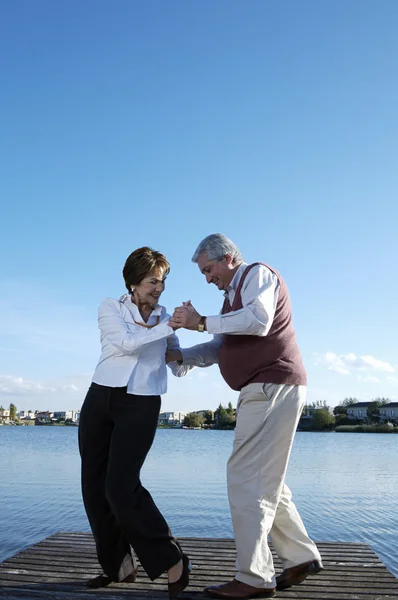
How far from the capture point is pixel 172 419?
137250 mm

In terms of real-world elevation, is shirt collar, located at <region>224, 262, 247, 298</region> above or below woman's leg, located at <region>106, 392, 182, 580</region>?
above

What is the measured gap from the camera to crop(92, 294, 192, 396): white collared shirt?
3.56 metres

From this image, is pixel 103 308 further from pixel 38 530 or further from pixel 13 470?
pixel 13 470

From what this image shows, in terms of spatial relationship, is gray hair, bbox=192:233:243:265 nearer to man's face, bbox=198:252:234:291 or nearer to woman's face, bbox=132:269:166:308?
man's face, bbox=198:252:234:291

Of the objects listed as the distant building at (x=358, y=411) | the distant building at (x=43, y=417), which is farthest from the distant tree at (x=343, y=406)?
the distant building at (x=43, y=417)

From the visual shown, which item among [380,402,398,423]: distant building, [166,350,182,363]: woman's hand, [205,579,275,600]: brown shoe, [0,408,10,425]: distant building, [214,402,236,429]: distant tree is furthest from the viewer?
[0,408,10,425]: distant building

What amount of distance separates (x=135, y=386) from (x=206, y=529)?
21.1 feet

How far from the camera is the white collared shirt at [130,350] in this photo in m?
3.56

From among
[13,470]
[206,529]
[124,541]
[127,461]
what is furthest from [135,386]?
[13,470]

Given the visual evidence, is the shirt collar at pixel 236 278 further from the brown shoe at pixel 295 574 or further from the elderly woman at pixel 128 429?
the brown shoe at pixel 295 574

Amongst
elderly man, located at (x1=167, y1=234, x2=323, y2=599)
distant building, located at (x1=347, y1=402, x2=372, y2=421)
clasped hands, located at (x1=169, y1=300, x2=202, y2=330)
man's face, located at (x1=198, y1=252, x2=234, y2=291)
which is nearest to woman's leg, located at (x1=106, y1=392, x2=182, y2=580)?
elderly man, located at (x1=167, y1=234, x2=323, y2=599)

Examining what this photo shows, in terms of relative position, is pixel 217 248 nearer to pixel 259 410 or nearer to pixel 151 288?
pixel 151 288

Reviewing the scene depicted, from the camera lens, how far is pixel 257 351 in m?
3.60

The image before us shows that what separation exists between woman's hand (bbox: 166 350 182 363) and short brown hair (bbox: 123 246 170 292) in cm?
53
